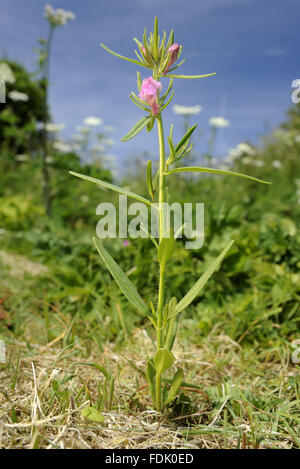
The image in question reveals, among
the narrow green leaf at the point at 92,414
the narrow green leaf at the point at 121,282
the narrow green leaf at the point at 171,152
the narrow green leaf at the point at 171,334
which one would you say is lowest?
the narrow green leaf at the point at 92,414

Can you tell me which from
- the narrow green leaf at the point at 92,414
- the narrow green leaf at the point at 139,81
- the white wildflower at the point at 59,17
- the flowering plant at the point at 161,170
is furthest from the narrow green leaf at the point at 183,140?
the white wildflower at the point at 59,17

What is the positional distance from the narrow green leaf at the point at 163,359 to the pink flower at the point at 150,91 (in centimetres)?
63

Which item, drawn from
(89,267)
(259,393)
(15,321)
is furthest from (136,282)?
(259,393)

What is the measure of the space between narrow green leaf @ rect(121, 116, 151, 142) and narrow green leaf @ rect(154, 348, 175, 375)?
542mm

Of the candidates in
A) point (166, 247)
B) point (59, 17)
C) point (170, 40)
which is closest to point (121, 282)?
point (166, 247)

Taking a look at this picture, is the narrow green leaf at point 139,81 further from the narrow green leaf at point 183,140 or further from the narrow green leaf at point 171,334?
the narrow green leaf at point 171,334

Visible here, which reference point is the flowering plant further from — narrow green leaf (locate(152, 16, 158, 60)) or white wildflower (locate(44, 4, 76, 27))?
white wildflower (locate(44, 4, 76, 27))

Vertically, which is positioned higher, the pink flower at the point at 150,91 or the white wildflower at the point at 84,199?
the white wildflower at the point at 84,199

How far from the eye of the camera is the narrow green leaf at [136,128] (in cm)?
103

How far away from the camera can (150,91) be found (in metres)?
1.04

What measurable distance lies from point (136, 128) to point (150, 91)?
A: 0.31 ft

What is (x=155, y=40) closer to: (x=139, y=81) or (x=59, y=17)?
(x=139, y=81)

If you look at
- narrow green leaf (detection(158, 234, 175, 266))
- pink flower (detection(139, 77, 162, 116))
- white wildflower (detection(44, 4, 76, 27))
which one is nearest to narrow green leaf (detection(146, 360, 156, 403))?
narrow green leaf (detection(158, 234, 175, 266))

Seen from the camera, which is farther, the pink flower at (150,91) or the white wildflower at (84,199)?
the white wildflower at (84,199)
